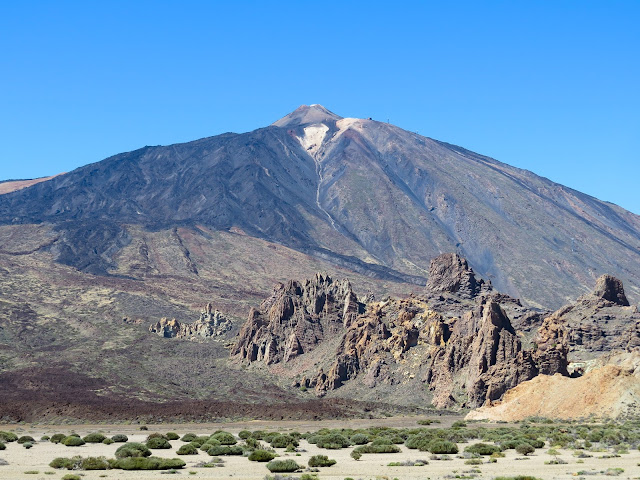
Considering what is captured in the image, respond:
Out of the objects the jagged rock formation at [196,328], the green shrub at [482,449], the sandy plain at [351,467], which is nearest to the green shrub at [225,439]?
the sandy plain at [351,467]

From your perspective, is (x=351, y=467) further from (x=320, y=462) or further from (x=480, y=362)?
(x=480, y=362)

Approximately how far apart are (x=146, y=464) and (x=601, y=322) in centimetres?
8191

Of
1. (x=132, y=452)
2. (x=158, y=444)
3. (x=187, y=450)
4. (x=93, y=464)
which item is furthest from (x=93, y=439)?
(x=93, y=464)

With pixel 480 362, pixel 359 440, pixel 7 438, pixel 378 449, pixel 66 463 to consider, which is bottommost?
pixel 7 438

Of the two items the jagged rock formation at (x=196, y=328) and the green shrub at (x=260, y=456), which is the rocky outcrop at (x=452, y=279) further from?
the green shrub at (x=260, y=456)

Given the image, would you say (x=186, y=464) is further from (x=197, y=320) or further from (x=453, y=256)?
(x=197, y=320)

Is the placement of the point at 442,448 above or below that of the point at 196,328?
below

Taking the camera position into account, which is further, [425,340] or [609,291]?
[609,291]

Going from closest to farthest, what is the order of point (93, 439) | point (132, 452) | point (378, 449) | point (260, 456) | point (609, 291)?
point (260, 456)
point (132, 452)
point (378, 449)
point (93, 439)
point (609, 291)

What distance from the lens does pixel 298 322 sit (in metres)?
139

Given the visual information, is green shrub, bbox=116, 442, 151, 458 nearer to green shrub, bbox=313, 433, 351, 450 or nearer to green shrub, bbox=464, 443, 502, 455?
green shrub, bbox=313, 433, 351, 450

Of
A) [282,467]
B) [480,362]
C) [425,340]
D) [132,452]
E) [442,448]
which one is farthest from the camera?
[425,340]

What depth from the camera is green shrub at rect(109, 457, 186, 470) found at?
42.8m

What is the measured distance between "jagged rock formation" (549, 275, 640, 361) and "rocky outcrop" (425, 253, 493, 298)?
18370mm
